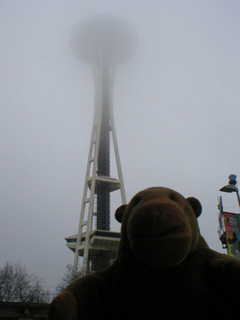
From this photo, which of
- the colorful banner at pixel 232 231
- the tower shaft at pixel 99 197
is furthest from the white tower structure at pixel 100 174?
the colorful banner at pixel 232 231

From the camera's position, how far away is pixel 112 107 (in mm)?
56125

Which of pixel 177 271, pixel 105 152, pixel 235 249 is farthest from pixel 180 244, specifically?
pixel 105 152

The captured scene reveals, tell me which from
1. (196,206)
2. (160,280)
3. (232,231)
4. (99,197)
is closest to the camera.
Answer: (160,280)

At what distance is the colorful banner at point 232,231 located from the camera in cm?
1240

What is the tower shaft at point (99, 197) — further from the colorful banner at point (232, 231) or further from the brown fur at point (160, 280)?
the brown fur at point (160, 280)

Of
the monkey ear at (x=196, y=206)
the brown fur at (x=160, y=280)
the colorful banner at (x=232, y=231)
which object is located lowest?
the brown fur at (x=160, y=280)

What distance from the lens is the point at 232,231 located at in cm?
1289

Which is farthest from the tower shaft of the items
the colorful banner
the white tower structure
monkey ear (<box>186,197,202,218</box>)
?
monkey ear (<box>186,197,202,218</box>)

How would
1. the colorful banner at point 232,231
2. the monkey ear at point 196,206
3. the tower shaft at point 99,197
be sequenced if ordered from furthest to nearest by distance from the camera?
1. the tower shaft at point 99,197
2. the colorful banner at point 232,231
3. the monkey ear at point 196,206

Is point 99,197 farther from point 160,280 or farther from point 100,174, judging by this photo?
point 160,280

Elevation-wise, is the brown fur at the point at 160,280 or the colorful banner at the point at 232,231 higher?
the colorful banner at the point at 232,231

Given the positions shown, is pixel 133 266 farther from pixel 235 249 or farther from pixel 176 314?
pixel 235 249

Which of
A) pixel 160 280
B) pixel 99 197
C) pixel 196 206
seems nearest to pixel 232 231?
pixel 196 206

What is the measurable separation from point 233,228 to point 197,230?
11.2 meters
